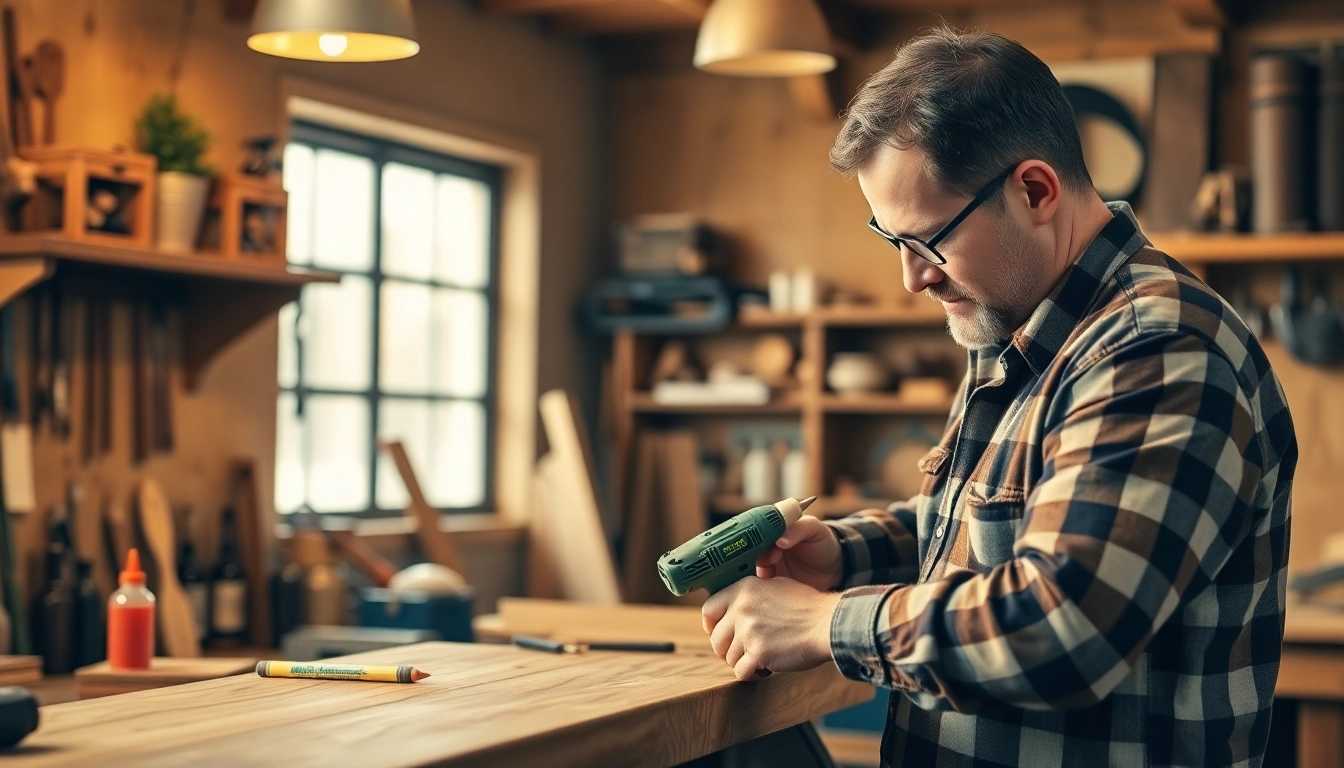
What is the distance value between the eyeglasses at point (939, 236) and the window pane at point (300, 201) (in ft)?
11.2

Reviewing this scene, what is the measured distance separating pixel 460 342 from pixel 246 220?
1794 millimetres

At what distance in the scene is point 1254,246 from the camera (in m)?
5.01

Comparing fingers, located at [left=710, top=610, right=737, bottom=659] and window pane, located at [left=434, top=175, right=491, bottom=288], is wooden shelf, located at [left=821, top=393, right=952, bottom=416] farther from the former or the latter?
Result: fingers, located at [left=710, top=610, right=737, bottom=659]

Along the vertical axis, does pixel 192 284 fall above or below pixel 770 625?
above

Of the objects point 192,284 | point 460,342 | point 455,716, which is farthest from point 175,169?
point 455,716

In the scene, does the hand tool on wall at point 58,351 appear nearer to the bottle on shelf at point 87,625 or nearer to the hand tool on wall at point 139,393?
the hand tool on wall at point 139,393

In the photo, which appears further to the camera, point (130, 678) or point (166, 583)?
point (166, 583)

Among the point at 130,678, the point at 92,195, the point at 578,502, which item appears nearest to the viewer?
the point at 130,678

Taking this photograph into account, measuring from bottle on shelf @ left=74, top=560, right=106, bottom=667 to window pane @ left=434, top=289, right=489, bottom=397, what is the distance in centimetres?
200

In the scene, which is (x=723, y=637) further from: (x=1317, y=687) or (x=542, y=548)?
(x=542, y=548)

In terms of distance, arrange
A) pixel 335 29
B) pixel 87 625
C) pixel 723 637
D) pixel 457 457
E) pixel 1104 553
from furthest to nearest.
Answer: pixel 457 457 < pixel 87 625 < pixel 335 29 < pixel 723 637 < pixel 1104 553

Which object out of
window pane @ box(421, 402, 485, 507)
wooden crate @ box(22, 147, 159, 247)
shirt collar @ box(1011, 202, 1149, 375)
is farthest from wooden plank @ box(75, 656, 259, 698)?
window pane @ box(421, 402, 485, 507)

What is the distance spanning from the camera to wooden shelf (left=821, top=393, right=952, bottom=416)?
5.55 meters

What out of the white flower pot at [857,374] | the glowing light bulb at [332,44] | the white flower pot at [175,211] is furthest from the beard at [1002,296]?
the white flower pot at [857,374]
